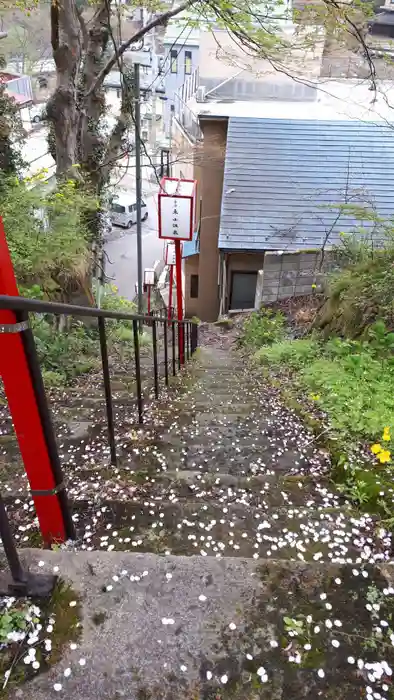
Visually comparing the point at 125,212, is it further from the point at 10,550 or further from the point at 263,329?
the point at 10,550

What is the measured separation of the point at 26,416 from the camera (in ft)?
6.04

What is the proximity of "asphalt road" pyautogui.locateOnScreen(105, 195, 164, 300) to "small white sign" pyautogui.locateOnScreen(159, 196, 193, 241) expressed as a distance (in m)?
13.2

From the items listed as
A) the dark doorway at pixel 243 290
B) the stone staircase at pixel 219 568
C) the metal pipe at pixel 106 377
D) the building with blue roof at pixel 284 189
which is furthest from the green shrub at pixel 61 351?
the dark doorway at pixel 243 290

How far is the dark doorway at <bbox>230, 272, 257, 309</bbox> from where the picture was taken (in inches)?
549

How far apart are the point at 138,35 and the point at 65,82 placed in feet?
5.54

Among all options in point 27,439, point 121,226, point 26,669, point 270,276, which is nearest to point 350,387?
point 27,439

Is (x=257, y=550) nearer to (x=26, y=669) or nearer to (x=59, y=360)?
(x=26, y=669)

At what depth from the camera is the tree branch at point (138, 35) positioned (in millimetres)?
7422

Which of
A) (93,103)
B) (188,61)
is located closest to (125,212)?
(188,61)

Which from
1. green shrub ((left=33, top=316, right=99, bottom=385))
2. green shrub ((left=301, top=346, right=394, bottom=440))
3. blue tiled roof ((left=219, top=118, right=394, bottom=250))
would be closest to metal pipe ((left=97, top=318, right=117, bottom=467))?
green shrub ((left=301, top=346, right=394, bottom=440))

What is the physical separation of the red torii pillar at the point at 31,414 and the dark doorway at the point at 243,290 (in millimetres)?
12274

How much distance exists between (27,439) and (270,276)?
10167 millimetres

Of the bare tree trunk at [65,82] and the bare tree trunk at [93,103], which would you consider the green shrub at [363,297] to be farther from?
the bare tree trunk at [93,103]

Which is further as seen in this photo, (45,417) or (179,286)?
(179,286)
